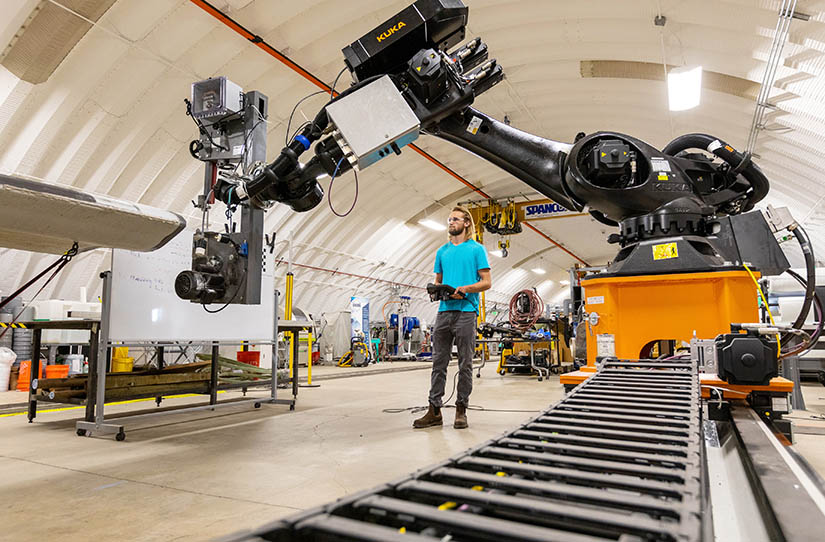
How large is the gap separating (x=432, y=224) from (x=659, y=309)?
12355 millimetres

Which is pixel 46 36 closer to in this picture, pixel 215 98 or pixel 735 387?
pixel 215 98

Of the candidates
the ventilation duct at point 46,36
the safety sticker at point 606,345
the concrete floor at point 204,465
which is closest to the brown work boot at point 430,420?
the concrete floor at point 204,465

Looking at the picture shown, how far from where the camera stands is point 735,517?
1315mm

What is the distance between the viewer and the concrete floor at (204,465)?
1850mm

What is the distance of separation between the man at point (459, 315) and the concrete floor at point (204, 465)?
25 cm

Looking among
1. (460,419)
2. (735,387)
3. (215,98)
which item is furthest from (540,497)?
(215,98)

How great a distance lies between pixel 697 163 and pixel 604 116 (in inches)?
314

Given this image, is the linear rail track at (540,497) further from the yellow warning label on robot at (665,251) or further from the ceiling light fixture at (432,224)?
the ceiling light fixture at (432,224)

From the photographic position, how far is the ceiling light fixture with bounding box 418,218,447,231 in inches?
573

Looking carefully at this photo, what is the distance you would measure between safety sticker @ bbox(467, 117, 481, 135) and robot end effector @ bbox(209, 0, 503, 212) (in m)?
0.22

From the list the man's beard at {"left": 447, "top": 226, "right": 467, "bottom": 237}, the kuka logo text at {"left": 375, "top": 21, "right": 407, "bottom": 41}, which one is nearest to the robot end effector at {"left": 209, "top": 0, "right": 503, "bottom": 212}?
the kuka logo text at {"left": 375, "top": 21, "right": 407, "bottom": 41}

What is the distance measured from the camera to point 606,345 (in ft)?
8.75

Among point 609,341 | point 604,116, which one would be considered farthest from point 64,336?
point 604,116

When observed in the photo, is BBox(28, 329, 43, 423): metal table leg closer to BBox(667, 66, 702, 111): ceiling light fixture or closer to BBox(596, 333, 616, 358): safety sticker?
BBox(596, 333, 616, 358): safety sticker
